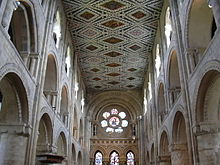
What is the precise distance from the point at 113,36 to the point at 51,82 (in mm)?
6295

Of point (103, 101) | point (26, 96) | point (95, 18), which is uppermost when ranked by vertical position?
point (95, 18)

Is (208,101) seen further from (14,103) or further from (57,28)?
(57,28)

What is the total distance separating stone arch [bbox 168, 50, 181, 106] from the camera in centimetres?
1417

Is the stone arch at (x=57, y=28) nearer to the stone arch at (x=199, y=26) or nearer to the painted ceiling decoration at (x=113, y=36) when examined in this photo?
the painted ceiling decoration at (x=113, y=36)

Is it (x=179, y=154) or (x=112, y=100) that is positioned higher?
(x=112, y=100)

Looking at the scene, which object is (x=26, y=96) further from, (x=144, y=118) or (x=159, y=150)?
(x=144, y=118)

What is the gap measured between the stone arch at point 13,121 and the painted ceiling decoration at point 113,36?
7.81 m

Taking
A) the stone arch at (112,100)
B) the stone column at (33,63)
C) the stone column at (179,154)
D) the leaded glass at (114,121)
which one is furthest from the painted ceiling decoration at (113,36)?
the stone column at (179,154)

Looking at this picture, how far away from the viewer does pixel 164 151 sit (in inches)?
672

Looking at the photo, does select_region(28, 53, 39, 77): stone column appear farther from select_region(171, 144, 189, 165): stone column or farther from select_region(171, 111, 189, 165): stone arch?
select_region(171, 144, 189, 165): stone column

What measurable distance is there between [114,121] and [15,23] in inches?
802

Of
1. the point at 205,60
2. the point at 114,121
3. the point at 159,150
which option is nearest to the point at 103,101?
the point at 114,121

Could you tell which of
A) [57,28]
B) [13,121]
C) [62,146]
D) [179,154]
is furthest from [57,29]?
[179,154]

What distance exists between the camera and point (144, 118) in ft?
83.5
